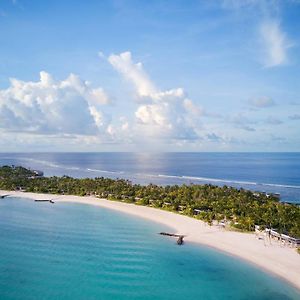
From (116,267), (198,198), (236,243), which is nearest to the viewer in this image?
(116,267)

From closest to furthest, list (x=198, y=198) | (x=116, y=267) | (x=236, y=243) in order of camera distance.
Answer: (x=116, y=267) → (x=236, y=243) → (x=198, y=198)

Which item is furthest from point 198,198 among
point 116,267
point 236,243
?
point 116,267

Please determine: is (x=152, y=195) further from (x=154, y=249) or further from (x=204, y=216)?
(x=154, y=249)

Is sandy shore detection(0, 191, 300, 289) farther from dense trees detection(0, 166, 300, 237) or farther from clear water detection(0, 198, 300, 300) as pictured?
dense trees detection(0, 166, 300, 237)

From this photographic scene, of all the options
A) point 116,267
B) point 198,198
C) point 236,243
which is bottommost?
point 116,267

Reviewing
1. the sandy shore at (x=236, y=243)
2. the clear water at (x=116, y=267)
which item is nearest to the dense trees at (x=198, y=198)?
the sandy shore at (x=236, y=243)

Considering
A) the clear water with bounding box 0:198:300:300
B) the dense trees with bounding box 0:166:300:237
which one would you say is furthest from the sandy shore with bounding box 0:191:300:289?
the dense trees with bounding box 0:166:300:237

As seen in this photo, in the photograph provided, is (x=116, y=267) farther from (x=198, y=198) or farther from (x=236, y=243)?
(x=198, y=198)

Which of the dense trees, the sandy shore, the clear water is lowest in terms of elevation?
the clear water
